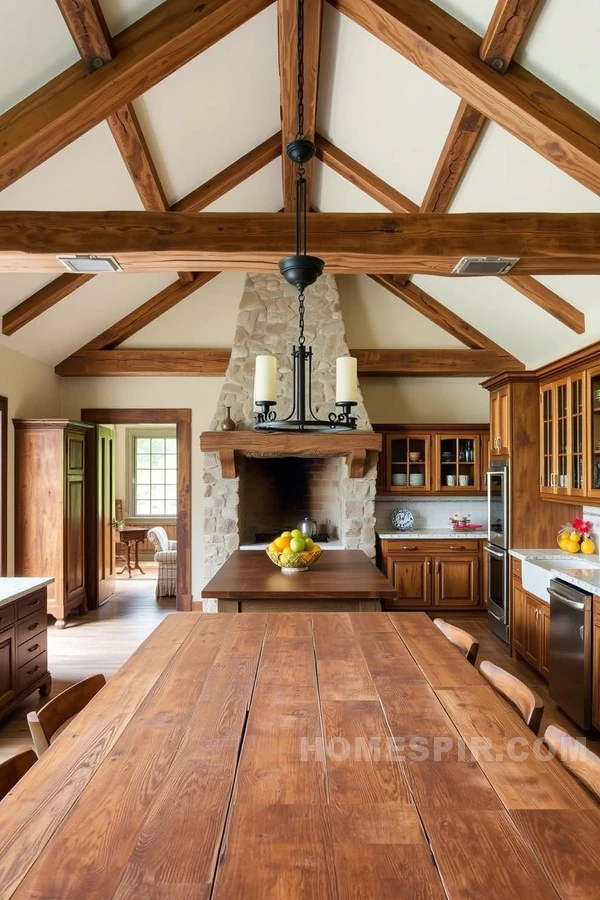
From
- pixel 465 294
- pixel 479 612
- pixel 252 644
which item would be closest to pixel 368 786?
pixel 252 644

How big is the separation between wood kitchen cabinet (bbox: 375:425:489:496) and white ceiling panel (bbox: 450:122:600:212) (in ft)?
9.10

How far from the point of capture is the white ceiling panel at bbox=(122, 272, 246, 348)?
252 inches

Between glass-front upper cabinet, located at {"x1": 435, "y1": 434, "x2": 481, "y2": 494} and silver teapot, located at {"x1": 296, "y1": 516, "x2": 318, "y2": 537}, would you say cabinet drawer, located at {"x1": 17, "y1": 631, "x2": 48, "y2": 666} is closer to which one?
silver teapot, located at {"x1": 296, "y1": 516, "x2": 318, "y2": 537}

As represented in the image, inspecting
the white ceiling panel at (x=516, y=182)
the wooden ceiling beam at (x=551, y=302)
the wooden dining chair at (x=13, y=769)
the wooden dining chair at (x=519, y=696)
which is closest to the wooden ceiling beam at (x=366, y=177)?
the white ceiling panel at (x=516, y=182)

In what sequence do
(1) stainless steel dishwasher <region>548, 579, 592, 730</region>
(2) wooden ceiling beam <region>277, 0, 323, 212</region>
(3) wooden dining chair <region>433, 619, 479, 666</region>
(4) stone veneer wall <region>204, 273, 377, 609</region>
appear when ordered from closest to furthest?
(3) wooden dining chair <region>433, 619, 479, 666</region>, (2) wooden ceiling beam <region>277, 0, 323, 212</region>, (1) stainless steel dishwasher <region>548, 579, 592, 730</region>, (4) stone veneer wall <region>204, 273, 377, 609</region>

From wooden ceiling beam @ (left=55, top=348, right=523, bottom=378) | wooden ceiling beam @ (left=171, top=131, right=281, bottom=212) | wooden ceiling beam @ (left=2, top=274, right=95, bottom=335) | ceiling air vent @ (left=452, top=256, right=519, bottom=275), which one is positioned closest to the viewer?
ceiling air vent @ (left=452, top=256, right=519, bottom=275)

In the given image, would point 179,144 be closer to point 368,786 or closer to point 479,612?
point 368,786

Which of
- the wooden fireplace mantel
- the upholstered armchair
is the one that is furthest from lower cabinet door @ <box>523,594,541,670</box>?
the upholstered armchair

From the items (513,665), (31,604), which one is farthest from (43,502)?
(513,665)

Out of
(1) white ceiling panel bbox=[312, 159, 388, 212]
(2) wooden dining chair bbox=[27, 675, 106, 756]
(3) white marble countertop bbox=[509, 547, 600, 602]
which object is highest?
(1) white ceiling panel bbox=[312, 159, 388, 212]

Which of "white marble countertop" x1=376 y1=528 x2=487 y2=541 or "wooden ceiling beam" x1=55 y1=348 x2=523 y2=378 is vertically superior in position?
"wooden ceiling beam" x1=55 y1=348 x2=523 y2=378

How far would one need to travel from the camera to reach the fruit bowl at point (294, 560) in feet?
11.0

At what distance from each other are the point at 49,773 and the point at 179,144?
400 cm

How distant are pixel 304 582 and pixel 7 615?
5.82 feet
